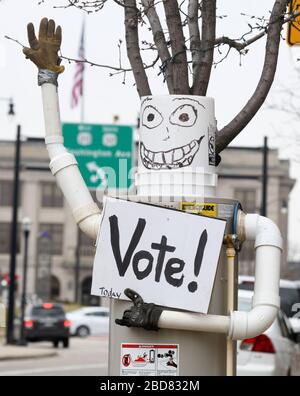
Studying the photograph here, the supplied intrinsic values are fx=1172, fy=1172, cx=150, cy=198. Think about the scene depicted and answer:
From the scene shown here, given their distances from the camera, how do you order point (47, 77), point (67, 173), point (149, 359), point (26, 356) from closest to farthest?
point (149, 359) < point (67, 173) < point (47, 77) < point (26, 356)

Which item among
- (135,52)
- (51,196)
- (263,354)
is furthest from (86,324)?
(135,52)

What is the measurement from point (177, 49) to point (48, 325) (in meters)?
33.9

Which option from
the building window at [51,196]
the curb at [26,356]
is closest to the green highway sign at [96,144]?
the curb at [26,356]

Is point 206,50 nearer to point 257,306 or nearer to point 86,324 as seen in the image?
point 257,306

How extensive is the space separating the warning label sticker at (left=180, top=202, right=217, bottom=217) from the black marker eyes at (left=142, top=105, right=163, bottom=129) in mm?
475

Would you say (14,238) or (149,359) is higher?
(149,359)

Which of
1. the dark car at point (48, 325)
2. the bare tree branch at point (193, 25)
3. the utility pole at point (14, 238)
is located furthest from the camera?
the dark car at point (48, 325)

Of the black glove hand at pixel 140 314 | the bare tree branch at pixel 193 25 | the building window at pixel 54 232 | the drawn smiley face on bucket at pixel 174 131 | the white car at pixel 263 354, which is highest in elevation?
the bare tree branch at pixel 193 25

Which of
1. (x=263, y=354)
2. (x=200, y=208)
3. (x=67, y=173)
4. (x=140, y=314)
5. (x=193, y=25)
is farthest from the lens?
(x=263, y=354)

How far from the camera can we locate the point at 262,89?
22.1 feet

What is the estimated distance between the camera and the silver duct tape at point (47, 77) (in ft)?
21.2

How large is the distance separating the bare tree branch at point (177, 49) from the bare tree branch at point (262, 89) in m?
0.33

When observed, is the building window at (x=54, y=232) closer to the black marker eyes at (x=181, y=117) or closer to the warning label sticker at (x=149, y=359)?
the black marker eyes at (x=181, y=117)

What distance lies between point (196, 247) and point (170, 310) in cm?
34
